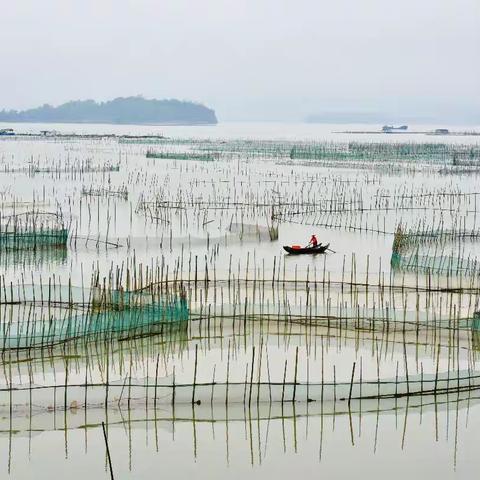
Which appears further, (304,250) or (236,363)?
(304,250)

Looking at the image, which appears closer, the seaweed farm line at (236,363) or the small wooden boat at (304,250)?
the seaweed farm line at (236,363)

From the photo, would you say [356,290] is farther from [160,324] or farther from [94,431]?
[94,431]

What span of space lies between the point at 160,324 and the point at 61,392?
1834 millimetres

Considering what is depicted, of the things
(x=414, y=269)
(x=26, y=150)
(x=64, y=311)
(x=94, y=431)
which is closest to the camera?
(x=94, y=431)

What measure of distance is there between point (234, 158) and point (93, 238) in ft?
72.7

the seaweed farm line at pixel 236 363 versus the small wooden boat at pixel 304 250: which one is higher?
the small wooden boat at pixel 304 250

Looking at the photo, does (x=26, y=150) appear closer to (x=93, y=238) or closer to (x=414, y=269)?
(x=93, y=238)

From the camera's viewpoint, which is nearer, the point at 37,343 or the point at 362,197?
the point at 37,343

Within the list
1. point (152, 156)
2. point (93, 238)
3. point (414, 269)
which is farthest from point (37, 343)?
point (152, 156)

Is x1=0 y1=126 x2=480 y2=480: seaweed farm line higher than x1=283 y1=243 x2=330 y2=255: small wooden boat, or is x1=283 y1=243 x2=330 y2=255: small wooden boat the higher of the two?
x1=283 y1=243 x2=330 y2=255: small wooden boat

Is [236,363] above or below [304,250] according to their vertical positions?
below

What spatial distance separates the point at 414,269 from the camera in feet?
33.2

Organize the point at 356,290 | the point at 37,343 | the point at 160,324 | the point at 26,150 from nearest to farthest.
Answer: the point at 37,343 → the point at 160,324 → the point at 356,290 → the point at 26,150

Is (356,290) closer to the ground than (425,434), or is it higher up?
higher up
